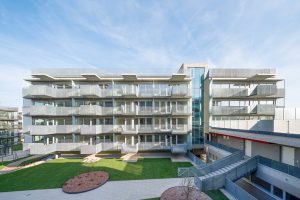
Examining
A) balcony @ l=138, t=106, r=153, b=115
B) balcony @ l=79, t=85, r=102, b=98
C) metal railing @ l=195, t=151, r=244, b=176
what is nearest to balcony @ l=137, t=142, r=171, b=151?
balcony @ l=138, t=106, r=153, b=115

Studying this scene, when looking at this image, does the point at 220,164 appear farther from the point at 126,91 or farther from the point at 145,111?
the point at 126,91

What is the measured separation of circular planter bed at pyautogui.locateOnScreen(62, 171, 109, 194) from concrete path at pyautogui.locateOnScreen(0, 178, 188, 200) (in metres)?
0.40

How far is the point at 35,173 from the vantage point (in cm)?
1692

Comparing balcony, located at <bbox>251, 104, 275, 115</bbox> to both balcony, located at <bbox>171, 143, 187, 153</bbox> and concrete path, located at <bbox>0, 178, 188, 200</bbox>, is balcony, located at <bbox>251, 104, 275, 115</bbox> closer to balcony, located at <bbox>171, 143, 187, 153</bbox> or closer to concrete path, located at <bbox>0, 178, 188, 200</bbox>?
balcony, located at <bbox>171, 143, 187, 153</bbox>

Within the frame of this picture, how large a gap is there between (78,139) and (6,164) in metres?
9.78

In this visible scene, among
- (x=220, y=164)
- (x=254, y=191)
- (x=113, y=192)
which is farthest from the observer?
(x=220, y=164)

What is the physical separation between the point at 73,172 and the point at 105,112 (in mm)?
8555

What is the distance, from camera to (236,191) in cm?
1109

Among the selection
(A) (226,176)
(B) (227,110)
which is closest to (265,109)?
(B) (227,110)

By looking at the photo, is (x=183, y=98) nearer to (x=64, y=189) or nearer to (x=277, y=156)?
(x=277, y=156)

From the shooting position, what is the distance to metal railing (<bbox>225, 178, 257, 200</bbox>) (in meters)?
10.1

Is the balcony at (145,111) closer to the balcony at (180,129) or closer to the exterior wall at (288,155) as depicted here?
the balcony at (180,129)

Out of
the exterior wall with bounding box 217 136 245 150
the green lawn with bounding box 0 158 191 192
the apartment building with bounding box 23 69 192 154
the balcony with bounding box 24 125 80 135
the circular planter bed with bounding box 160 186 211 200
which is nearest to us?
the circular planter bed with bounding box 160 186 211 200

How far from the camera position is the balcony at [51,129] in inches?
835
